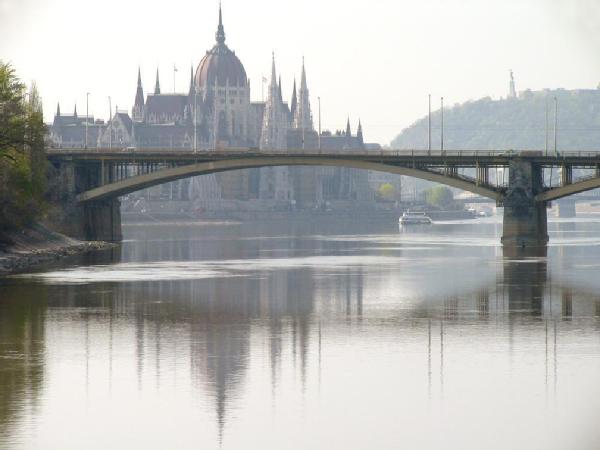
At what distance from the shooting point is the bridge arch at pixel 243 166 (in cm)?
12475

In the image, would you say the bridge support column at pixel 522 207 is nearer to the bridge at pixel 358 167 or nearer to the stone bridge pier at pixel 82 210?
the bridge at pixel 358 167

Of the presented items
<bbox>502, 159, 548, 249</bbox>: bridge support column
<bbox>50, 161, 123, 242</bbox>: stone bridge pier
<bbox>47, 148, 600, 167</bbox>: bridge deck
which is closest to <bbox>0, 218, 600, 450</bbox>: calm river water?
<bbox>47, 148, 600, 167</bbox>: bridge deck

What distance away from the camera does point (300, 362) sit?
4247 centimetres

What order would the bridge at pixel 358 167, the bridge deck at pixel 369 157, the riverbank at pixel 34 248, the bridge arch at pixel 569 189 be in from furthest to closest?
the bridge at pixel 358 167, the bridge deck at pixel 369 157, the bridge arch at pixel 569 189, the riverbank at pixel 34 248

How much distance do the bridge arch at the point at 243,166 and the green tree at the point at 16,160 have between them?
29.1 meters

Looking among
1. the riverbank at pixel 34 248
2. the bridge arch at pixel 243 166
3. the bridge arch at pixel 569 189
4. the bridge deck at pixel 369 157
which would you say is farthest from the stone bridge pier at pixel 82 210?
the bridge arch at pixel 569 189

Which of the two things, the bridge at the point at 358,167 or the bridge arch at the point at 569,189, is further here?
the bridge at the point at 358,167

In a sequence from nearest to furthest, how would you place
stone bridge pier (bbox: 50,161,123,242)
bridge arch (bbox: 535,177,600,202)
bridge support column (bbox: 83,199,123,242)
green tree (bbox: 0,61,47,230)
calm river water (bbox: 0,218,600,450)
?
calm river water (bbox: 0,218,600,450) → green tree (bbox: 0,61,47,230) → bridge arch (bbox: 535,177,600,202) → stone bridge pier (bbox: 50,161,123,242) → bridge support column (bbox: 83,199,123,242)

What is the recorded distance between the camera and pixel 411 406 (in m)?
35.3

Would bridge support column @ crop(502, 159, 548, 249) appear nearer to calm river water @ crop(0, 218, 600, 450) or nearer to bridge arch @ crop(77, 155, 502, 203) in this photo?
bridge arch @ crop(77, 155, 502, 203)

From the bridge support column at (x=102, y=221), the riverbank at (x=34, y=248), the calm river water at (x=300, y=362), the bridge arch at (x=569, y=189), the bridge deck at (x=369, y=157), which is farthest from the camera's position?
the bridge support column at (x=102, y=221)

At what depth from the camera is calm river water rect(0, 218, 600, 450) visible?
3241 cm

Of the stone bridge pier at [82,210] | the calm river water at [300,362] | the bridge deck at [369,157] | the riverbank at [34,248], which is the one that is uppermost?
the bridge deck at [369,157]

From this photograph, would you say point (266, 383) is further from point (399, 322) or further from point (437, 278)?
point (437, 278)
